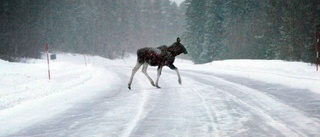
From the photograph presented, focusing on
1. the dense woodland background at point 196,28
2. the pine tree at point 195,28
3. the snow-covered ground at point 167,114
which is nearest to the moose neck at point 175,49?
the snow-covered ground at point 167,114

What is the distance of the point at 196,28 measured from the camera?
2153 inches

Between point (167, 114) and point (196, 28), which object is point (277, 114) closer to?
point (167, 114)

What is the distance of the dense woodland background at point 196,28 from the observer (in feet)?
108

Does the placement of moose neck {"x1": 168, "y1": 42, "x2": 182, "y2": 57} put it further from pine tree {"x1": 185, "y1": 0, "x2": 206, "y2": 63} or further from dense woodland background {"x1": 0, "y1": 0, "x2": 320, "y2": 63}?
pine tree {"x1": 185, "y1": 0, "x2": 206, "y2": 63}

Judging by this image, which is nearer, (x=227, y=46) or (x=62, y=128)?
(x=62, y=128)

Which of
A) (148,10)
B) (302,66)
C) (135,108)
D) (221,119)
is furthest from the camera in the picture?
(148,10)

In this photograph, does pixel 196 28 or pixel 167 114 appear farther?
pixel 196 28

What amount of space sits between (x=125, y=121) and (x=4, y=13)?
3879 centimetres

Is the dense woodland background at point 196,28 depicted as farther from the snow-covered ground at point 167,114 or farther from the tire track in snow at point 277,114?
the snow-covered ground at point 167,114

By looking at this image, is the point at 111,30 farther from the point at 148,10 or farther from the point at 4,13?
the point at 4,13

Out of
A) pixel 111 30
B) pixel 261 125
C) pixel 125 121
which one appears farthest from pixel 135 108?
pixel 111 30

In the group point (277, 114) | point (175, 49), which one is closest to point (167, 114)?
point (277, 114)

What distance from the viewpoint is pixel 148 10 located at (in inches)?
4412

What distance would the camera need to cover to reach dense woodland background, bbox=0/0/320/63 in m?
33.0
